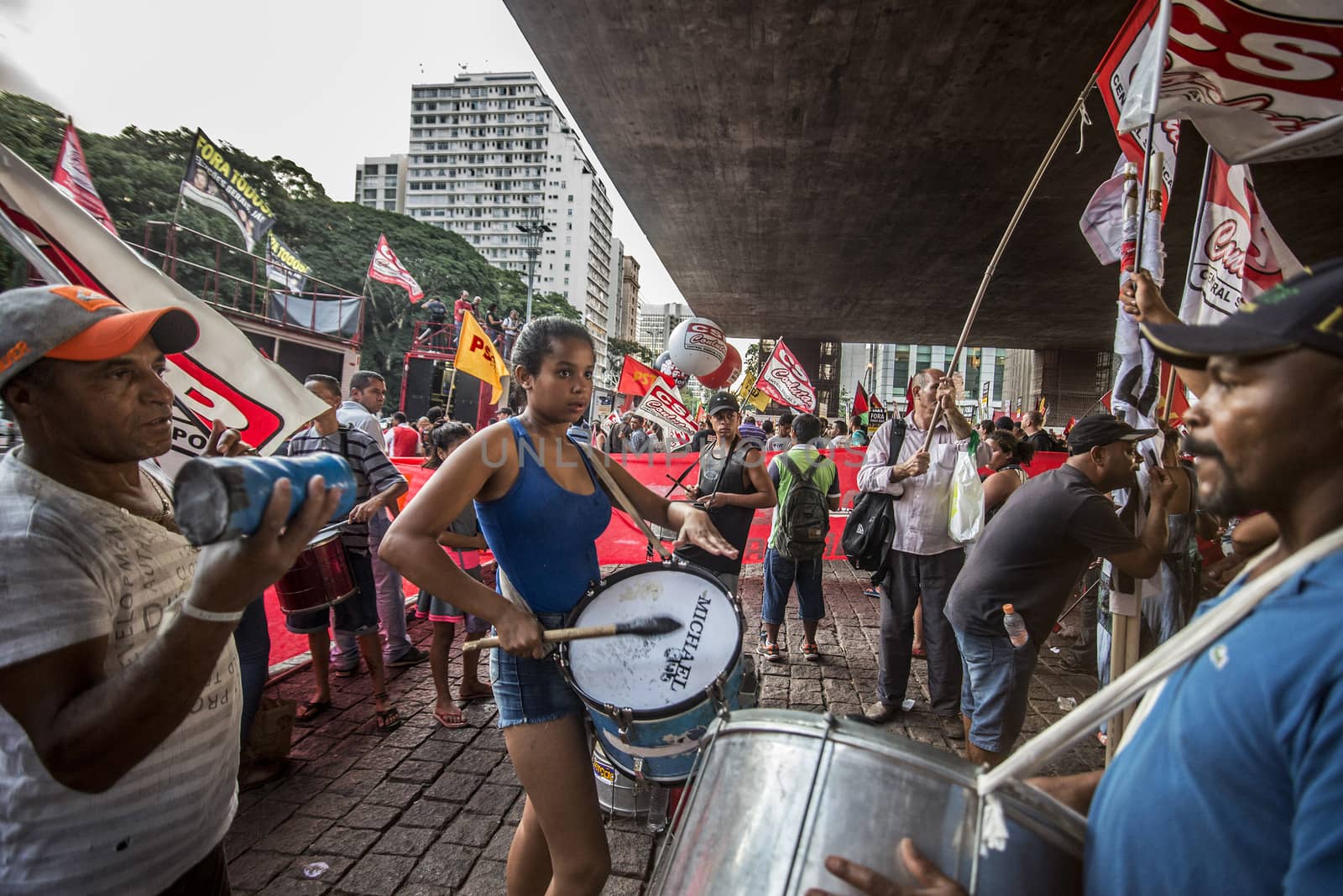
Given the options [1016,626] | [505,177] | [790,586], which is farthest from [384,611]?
[505,177]

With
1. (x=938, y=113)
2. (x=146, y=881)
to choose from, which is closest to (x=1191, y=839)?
(x=146, y=881)

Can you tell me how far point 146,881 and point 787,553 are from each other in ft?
14.4

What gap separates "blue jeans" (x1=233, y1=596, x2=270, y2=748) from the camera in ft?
10.1

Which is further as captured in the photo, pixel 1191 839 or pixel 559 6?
pixel 559 6

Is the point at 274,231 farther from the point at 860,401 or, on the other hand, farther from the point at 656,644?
the point at 656,644

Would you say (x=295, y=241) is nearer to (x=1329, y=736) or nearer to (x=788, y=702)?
(x=788, y=702)

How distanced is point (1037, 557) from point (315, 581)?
418 cm

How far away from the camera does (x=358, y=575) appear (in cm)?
418

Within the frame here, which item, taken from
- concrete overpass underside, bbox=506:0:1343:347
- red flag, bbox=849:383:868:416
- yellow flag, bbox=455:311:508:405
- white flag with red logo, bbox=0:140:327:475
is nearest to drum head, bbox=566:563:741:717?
white flag with red logo, bbox=0:140:327:475

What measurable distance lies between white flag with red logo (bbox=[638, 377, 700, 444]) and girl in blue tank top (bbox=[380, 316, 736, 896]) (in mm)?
7848

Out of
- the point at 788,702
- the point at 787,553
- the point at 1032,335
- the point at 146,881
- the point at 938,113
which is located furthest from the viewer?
the point at 1032,335

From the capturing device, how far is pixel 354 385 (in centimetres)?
533

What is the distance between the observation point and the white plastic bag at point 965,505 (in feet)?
14.0

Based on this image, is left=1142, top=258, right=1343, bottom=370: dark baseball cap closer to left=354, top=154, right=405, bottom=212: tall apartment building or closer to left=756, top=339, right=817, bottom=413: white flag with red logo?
left=756, top=339, right=817, bottom=413: white flag with red logo
